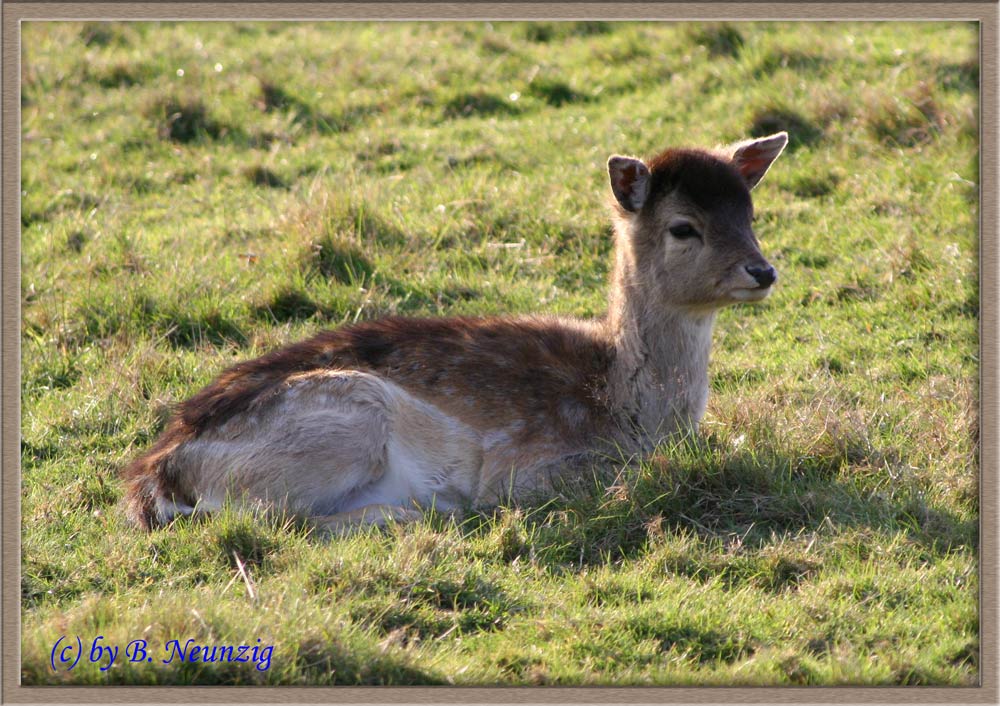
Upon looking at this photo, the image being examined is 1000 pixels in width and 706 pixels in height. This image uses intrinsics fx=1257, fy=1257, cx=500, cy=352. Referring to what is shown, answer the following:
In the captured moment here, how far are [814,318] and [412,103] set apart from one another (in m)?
5.22

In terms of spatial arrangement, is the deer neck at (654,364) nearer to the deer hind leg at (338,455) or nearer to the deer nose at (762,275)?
the deer nose at (762,275)

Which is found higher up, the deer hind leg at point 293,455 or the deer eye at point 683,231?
the deer eye at point 683,231

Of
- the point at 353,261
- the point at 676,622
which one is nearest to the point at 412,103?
the point at 353,261

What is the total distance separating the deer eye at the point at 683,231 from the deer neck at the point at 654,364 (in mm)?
374

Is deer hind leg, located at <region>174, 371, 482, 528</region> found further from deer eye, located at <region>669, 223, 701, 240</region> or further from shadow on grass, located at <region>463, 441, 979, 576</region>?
deer eye, located at <region>669, 223, 701, 240</region>

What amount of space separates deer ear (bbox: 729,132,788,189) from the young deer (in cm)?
1

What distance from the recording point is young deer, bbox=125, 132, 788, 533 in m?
6.70

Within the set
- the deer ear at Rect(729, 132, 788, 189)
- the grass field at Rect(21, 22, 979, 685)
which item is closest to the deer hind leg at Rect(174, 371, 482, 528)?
the grass field at Rect(21, 22, 979, 685)

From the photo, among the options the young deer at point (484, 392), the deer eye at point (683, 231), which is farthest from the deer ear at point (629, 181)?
the deer eye at point (683, 231)

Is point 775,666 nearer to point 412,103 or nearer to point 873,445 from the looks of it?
point 873,445

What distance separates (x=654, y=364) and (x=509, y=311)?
192cm

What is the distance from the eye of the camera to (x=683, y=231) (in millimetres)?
7371

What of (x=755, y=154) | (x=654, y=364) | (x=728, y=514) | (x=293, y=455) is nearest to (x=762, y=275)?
(x=654, y=364)

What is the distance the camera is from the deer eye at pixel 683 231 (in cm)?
733
